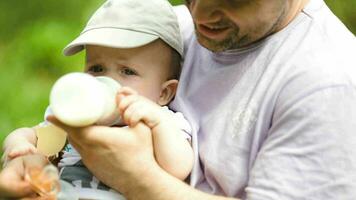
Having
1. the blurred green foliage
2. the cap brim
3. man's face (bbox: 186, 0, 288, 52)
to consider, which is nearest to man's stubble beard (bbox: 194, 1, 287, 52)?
man's face (bbox: 186, 0, 288, 52)

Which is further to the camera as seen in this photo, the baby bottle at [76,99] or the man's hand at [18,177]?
the man's hand at [18,177]

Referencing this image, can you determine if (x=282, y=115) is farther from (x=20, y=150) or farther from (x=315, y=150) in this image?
(x=20, y=150)

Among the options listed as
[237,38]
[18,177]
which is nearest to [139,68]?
[237,38]

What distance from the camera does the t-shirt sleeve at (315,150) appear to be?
1.09 m

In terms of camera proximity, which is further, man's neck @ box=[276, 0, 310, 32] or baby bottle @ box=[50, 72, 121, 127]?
man's neck @ box=[276, 0, 310, 32]

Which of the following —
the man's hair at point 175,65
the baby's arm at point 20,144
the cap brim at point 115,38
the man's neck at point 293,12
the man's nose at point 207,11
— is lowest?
the baby's arm at point 20,144

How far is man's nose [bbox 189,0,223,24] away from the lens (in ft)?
3.87

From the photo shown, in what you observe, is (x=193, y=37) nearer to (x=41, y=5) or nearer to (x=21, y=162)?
(x=21, y=162)

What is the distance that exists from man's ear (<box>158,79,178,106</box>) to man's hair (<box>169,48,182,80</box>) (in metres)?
0.03

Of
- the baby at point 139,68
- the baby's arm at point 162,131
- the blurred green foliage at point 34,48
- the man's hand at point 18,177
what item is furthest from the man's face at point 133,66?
the blurred green foliage at point 34,48

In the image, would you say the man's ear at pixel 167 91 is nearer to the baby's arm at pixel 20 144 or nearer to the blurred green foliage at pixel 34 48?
the baby's arm at pixel 20 144

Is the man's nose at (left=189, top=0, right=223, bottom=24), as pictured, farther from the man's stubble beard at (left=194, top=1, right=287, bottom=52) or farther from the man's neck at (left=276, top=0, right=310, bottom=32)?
the man's neck at (left=276, top=0, right=310, bottom=32)

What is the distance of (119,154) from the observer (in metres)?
1.15

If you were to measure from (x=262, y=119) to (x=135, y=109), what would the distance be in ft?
0.79
